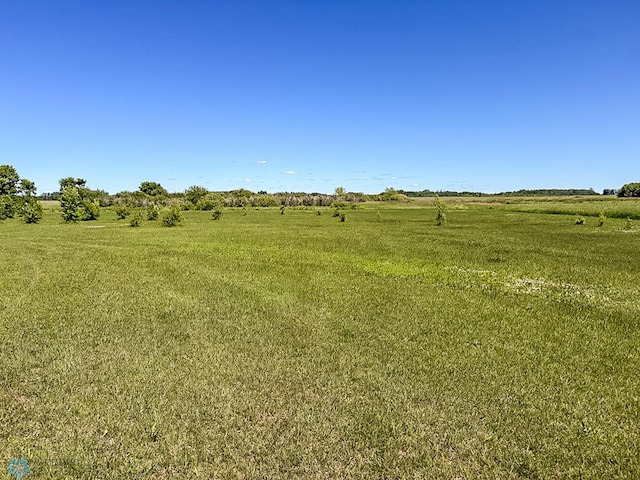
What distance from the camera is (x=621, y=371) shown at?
7801mm

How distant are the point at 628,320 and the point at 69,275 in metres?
21.3

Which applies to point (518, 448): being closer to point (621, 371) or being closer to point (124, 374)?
point (621, 371)

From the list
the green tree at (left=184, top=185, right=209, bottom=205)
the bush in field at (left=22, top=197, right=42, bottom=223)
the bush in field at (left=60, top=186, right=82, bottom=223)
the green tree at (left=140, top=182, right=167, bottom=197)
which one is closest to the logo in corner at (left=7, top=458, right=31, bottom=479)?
the bush in field at (left=60, top=186, right=82, bottom=223)

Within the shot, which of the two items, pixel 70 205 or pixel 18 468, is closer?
pixel 18 468

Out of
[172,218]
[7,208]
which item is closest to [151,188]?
[7,208]

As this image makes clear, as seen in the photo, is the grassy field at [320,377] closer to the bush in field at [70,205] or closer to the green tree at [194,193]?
the bush in field at [70,205]

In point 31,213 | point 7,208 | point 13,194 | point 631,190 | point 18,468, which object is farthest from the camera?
point 631,190

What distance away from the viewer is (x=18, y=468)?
4773 millimetres

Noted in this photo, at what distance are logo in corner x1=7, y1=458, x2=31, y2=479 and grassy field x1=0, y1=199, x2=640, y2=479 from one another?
8 cm

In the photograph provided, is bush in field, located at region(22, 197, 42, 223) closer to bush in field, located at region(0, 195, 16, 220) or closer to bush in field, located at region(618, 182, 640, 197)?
bush in field, located at region(0, 195, 16, 220)

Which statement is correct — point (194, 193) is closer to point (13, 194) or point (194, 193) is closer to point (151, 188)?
point (151, 188)

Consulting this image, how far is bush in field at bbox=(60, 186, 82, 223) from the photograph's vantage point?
56.4 m

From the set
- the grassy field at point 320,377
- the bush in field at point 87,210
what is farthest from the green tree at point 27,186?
the grassy field at point 320,377

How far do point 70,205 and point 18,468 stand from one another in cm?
6289
